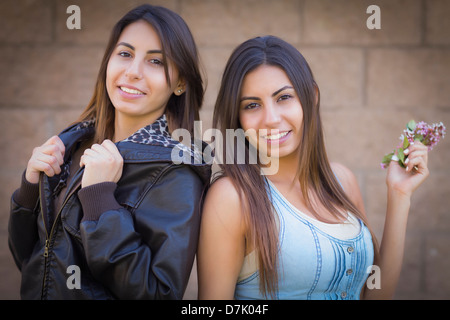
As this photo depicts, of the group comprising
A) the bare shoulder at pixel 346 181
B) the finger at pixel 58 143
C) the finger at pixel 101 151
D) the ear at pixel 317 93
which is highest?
the ear at pixel 317 93

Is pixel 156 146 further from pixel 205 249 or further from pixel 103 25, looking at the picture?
pixel 103 25

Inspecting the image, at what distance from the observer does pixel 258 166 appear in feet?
6.17

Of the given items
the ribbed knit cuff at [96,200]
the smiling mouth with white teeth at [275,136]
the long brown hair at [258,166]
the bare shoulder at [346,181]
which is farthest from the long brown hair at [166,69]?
the bare shoulder at [346,181]

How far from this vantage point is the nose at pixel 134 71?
1676 millimetres

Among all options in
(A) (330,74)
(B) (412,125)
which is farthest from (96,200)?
(A) (330,74)

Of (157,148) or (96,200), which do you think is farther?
(157,148)

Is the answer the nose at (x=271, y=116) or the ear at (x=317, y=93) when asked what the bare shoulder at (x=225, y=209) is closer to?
the nose at (x=271, y=116)

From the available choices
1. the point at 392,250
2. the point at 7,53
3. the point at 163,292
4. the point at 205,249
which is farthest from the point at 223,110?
the point at 7,53

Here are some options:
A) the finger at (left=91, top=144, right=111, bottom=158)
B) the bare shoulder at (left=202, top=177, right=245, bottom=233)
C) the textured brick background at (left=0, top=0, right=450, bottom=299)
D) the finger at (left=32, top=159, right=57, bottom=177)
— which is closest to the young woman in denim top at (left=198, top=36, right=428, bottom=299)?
the bare shoulder at (left=202, top=177, right=245, bottom=233)

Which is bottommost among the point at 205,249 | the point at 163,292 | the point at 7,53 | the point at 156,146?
the point at 163,292

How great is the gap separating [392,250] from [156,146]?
1.16 metres

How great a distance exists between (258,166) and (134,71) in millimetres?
651

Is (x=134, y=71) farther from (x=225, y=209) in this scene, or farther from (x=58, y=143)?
(x=225, y=209)

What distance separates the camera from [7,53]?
2.71m
